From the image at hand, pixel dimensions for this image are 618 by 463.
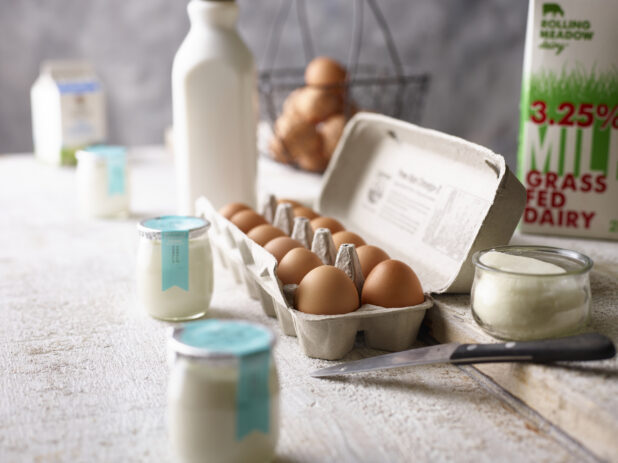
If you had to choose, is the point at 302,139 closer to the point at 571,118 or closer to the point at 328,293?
the point at 571,118

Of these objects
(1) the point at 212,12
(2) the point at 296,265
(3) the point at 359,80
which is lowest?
(2) the point at 296,265

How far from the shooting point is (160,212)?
155 centimetres

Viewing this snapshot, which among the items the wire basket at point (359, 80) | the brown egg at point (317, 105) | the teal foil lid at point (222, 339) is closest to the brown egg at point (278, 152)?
the wire basket at point (359, 80)

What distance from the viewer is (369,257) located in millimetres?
904

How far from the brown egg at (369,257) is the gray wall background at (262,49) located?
114 cm

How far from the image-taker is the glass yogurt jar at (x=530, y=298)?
72 centimetres

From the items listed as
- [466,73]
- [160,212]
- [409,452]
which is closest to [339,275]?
[409,452]

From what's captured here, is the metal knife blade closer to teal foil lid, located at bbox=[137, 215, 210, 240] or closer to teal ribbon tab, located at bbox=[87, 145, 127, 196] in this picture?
teal foil lid, located at bbox=[137, 215, 210, 240]

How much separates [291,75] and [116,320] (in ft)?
5.22

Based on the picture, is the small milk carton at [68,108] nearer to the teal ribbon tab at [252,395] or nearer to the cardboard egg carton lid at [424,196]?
the cardboard egg carton lid at [424,196]

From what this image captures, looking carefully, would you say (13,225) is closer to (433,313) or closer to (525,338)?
(433,313)

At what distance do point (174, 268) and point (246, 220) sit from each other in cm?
19

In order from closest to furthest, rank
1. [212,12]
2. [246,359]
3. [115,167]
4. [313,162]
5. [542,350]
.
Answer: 1. [246,359]
2. [542,350]
3. [212,12]
4. [115,167]
5. [313,162]

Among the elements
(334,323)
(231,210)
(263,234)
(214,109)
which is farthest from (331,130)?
(334,323)
